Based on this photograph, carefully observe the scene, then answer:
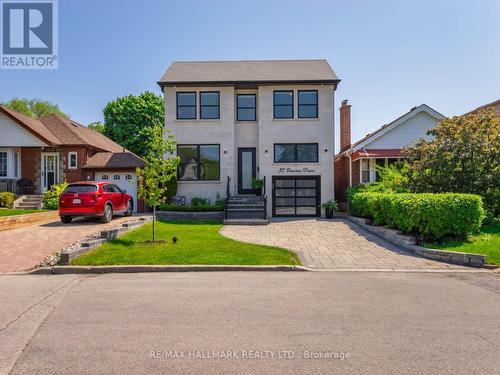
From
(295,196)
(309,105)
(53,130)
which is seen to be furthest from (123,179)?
(309,105)

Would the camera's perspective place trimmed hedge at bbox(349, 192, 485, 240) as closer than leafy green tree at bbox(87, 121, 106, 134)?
Yes

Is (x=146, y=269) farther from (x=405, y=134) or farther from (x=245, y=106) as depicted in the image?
(x=405, y=134)

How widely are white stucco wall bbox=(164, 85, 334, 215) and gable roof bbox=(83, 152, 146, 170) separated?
3273mm

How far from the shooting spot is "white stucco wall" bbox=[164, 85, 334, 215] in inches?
714

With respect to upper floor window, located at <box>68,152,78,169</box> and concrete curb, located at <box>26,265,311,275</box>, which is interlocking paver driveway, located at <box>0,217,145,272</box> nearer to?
concrete curb, located at <box>26,265,311,275</box>

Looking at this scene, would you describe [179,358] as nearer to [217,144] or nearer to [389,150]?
[217,144]

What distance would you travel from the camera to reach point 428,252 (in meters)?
8.86

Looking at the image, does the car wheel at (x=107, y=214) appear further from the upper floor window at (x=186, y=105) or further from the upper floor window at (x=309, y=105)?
the upper floor window at (x=309, y=105)

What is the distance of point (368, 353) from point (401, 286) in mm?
3091

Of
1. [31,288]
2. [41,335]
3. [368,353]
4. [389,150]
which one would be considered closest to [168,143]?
[31,288]

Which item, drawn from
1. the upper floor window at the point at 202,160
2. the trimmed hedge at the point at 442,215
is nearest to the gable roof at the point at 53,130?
the upper floor window at the point at 202,160

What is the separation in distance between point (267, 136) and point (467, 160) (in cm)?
961

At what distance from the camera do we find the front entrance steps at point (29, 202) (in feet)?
60.5

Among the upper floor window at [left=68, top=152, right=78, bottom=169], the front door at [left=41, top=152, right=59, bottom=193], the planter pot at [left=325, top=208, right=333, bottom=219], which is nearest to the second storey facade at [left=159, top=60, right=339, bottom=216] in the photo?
the planter pot at [left=325, top=208, right=333, bottom=219]
